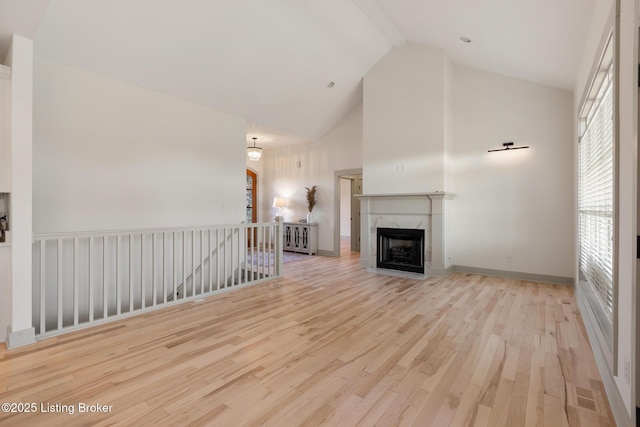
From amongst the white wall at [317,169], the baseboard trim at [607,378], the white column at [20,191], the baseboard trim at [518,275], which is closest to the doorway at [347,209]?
the white wall at [317,169]

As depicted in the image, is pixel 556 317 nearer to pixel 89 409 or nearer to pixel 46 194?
pixel 89 409

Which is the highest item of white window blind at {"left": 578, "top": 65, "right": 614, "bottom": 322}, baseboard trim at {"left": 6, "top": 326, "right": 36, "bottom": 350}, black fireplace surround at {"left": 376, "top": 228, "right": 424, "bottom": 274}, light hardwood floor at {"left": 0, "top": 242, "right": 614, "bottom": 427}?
white window blind at {"left": 578, "top": 65, "right": 614, "bottom": 322}

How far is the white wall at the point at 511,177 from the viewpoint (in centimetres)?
480

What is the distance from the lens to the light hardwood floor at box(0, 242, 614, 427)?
1787 mm

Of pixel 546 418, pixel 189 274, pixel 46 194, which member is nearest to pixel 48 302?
pixel 46 194

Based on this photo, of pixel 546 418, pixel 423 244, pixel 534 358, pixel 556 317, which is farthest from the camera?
pixel 423 244

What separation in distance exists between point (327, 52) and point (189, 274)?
432cm

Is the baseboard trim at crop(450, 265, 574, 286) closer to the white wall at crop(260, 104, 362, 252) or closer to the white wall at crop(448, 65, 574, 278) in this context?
the white wall at crop(448, 65, 574, 278)

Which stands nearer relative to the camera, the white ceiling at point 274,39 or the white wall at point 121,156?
the white ceiling at point 274,39

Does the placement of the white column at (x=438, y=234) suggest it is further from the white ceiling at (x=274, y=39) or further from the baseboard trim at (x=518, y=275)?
the white ceiling at (x=274, y=39)

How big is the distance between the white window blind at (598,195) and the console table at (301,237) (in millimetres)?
5313

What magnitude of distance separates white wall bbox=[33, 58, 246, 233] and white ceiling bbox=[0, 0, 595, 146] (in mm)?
280

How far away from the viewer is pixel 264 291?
4395mm

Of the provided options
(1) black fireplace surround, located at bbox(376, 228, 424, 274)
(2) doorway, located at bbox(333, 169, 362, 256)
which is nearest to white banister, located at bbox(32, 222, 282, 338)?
(1) black fireplace surround, located at bbox(376, 228, 424, 274)
